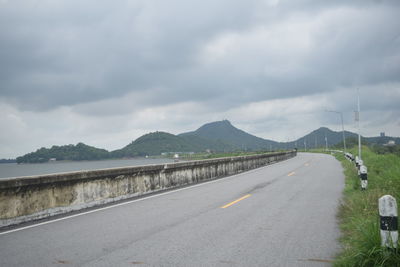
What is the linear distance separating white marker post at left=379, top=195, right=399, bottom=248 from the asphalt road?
90 centimetres

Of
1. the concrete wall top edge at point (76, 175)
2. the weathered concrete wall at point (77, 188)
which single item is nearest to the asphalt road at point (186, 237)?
the weathered concrete wall at point (77, 188)

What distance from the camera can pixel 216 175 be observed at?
70.4 ft

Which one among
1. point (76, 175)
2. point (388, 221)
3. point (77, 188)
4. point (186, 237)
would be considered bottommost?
point (186, 237)

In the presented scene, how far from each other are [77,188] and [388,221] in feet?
26.4

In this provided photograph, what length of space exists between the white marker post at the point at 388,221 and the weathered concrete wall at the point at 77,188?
7.29 m

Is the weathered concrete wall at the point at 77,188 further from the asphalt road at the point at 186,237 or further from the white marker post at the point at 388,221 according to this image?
the white marker post at the point at 388,221

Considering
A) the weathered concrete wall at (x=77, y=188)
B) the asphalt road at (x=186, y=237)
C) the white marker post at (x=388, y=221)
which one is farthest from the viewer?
the weathered concrete wall at (x=77, y=188)

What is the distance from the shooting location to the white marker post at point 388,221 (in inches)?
175

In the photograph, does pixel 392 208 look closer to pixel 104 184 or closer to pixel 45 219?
pixel 45 219

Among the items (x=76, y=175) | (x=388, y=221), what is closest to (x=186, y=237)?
(x=388, y=221)

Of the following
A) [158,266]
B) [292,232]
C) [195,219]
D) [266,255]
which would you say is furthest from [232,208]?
[158,266]

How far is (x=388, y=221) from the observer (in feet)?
14.8

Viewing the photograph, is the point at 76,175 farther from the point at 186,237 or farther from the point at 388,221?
the point at 388,221

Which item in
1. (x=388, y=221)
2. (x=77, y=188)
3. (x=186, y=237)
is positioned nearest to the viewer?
(x=388, y=221)
